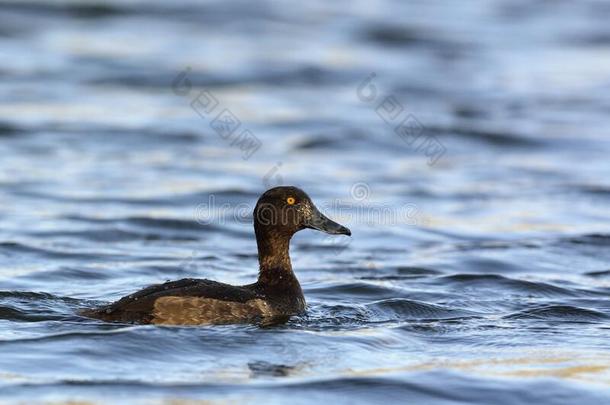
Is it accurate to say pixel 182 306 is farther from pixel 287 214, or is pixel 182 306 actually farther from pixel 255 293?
pixel 287 214

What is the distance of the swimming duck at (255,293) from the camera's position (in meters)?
12.1

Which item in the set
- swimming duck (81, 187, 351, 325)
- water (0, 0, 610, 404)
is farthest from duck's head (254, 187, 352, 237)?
water (0, 0, 610, 404)

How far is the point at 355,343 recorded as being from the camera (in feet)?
40.6

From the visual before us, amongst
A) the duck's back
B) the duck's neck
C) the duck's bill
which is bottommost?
the duck's back

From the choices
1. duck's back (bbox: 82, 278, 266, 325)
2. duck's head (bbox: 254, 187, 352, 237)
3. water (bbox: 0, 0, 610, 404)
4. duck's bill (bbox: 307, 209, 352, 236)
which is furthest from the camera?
duck's bill (bbox: 307, 209, 352, 236)

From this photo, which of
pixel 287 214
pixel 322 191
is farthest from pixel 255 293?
pixel 322 191

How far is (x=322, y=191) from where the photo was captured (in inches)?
857

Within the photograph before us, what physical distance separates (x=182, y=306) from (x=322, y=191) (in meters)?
9.79

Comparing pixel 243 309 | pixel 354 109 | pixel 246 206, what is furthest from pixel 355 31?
pixel 243 309

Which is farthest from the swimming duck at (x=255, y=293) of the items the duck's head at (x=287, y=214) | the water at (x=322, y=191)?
the water at (x=322, y=191)

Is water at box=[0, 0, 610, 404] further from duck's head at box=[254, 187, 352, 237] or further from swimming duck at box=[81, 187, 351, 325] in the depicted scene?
duck's head at box=[254, 187, 352, 237]

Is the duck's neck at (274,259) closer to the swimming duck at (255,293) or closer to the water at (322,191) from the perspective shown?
the swimming duck at (255,293)

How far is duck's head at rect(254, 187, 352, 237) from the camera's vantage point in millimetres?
13305

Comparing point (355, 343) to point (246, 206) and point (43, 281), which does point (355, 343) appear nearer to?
point (43, 281)
